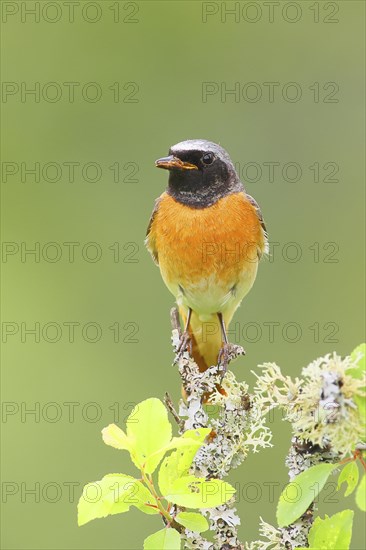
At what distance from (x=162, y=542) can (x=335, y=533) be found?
0.40m

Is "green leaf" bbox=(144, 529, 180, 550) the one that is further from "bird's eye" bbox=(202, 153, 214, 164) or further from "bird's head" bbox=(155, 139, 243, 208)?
"bird's eye" bbox=(202, 153, 214, 164)

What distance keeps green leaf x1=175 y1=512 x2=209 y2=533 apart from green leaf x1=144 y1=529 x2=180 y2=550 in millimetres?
119

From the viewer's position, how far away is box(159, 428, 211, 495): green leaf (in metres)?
2.32

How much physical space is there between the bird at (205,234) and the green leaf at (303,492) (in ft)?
8.70

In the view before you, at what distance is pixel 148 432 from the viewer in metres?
2.36

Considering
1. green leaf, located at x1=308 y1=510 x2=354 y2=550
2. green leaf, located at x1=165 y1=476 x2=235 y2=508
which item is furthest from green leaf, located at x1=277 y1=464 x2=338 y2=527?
green leaf, located at x1=165 y1=476 x2=235 y2=508

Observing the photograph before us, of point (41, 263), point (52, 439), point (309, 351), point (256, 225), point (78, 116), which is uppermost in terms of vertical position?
point (78, 116)

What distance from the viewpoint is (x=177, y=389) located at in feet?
Result: 26.8

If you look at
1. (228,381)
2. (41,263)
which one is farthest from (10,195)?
(228,381)

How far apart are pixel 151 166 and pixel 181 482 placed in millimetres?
7253

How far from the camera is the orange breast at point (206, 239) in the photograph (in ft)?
16.4

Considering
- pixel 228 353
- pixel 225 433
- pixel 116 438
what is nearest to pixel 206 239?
pixel 228 353

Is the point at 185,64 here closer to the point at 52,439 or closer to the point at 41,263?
the point at 41,263

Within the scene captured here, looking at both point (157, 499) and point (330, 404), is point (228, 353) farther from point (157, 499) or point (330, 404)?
point (330, 404)
